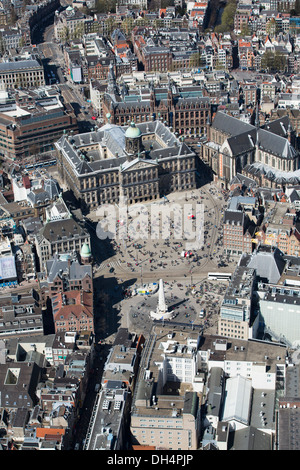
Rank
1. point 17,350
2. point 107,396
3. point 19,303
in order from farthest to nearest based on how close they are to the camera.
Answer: point 19,303 < point 17,350 < point 107,396

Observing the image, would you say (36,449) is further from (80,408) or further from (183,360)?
(183,360)

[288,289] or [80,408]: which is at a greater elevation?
[288,289]

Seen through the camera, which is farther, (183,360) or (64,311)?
(64,311)

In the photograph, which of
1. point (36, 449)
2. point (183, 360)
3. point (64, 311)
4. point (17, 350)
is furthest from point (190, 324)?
point (36, 449)

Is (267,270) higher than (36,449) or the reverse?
higher
